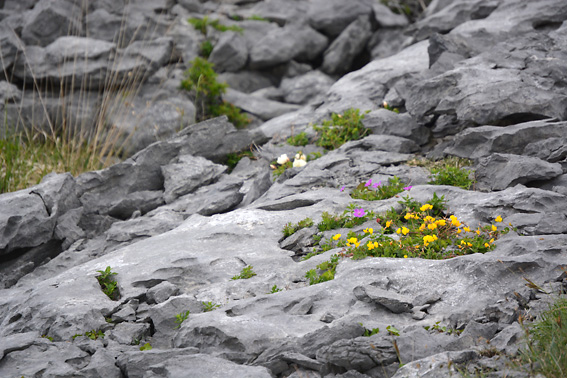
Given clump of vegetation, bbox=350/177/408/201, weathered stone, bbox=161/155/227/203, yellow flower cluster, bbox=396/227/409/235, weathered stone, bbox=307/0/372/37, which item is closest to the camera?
yellow flower cluster, bbox=396/227/409/235

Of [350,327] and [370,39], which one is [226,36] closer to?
[370,39]

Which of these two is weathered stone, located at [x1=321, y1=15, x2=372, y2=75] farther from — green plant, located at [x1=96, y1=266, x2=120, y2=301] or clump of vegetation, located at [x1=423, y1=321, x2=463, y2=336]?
clump of vegetation, located at [x1=423, y1=321, x2=463, y2=336]

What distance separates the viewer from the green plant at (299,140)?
8.18 metres

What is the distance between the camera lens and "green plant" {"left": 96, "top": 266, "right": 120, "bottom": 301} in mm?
4770

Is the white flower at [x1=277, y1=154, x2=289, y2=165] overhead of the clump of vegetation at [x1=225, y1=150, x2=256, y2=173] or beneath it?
overhead

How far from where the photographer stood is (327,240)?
201 inches

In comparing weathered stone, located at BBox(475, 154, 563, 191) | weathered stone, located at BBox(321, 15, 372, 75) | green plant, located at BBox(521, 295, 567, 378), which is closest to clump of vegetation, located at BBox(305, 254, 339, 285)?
green plant, located at BBox(521, 295, 567, 378)

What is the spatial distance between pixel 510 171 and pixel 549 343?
2.68 m

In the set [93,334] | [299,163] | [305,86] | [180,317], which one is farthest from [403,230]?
[305,86]

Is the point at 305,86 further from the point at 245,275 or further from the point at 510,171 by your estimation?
the point at 245,275

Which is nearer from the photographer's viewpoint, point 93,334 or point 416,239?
point 93,334

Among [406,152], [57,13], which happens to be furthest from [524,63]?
[57,13]

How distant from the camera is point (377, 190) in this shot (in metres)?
5.86

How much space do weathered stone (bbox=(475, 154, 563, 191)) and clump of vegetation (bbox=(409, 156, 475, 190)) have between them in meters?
0.12
